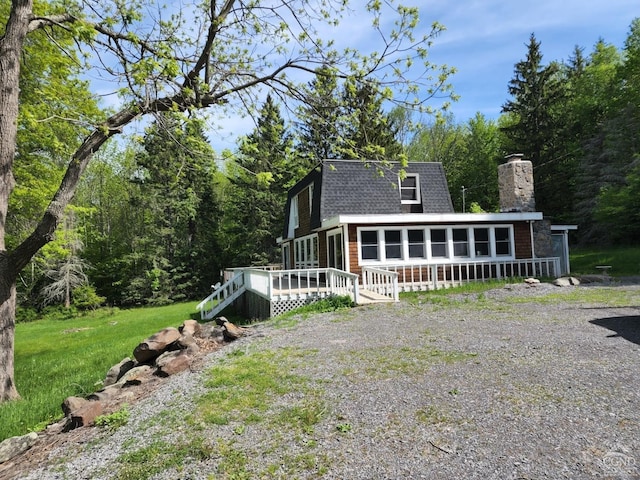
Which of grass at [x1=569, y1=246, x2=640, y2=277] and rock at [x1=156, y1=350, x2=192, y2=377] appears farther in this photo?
grass at [x1=569, y1=246, x2=640, y2=277]

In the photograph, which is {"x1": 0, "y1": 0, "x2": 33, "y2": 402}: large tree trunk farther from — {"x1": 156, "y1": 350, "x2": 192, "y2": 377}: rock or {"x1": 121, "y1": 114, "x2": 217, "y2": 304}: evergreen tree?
{"x1": 121, "y1": 114, "x2": 217, "y2": 304}: evergreen tree

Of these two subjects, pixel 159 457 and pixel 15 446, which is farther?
pixel 15 446

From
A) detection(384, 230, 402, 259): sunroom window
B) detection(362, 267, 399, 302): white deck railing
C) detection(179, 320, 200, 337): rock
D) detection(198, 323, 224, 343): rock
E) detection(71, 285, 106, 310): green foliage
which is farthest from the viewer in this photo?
detection(71, 285, 106, 310): green foliage

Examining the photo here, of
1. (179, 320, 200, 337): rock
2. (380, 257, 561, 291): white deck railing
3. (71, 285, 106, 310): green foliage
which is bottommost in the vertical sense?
(71, 285, 106, 310): green foliage

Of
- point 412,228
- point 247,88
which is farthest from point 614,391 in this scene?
point 412,228

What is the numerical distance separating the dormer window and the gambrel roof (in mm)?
149

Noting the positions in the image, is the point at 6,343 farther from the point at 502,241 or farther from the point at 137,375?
the point at 502,241

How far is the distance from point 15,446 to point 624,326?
890 centimetres

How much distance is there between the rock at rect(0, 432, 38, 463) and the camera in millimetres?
4511

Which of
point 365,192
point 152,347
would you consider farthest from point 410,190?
point 152,347

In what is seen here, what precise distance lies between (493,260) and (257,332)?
9.94 metres

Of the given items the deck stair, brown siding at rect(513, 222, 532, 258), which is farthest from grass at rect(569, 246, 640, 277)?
the deck stair

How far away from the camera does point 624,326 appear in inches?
288

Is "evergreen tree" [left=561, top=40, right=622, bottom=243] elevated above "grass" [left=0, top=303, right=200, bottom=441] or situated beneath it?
elevated above
